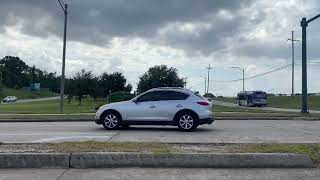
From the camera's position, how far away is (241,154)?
A: 980 centimetres

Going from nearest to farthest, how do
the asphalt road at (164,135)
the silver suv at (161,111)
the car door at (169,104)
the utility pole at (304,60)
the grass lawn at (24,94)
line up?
the asphalt road at (164,135), the silver suv at (161,111), the car door at (169,104), the utility pole at (304,60), the grass lawn at (24,94)

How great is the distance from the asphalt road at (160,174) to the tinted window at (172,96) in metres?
9.63

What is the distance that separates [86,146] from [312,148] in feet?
15.0

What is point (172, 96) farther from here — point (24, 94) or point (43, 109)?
point (24, 94)

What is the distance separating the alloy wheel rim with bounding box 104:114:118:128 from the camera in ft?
61.9

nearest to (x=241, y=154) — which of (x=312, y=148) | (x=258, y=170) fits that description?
(x=258, y=170)

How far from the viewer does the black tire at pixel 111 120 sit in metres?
18.9


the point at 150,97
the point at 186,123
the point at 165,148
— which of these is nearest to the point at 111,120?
the point at 150,97

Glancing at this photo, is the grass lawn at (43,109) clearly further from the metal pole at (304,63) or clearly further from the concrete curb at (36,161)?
the concrete curb at (36,161)

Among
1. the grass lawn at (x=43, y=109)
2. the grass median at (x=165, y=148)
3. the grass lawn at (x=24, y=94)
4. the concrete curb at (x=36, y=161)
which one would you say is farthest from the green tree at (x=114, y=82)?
the concrete curb at (x=36, y=161)

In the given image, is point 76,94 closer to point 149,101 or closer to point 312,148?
point 149,101

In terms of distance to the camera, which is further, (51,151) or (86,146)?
(86,146)

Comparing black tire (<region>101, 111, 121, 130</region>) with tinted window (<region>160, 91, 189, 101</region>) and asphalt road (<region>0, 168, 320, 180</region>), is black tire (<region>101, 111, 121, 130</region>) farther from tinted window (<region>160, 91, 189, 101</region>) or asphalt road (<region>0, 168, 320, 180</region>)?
asphalt road (<region>0, 168, 320, 180</region>)

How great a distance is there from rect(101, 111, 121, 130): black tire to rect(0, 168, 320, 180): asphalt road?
30.9 ft
